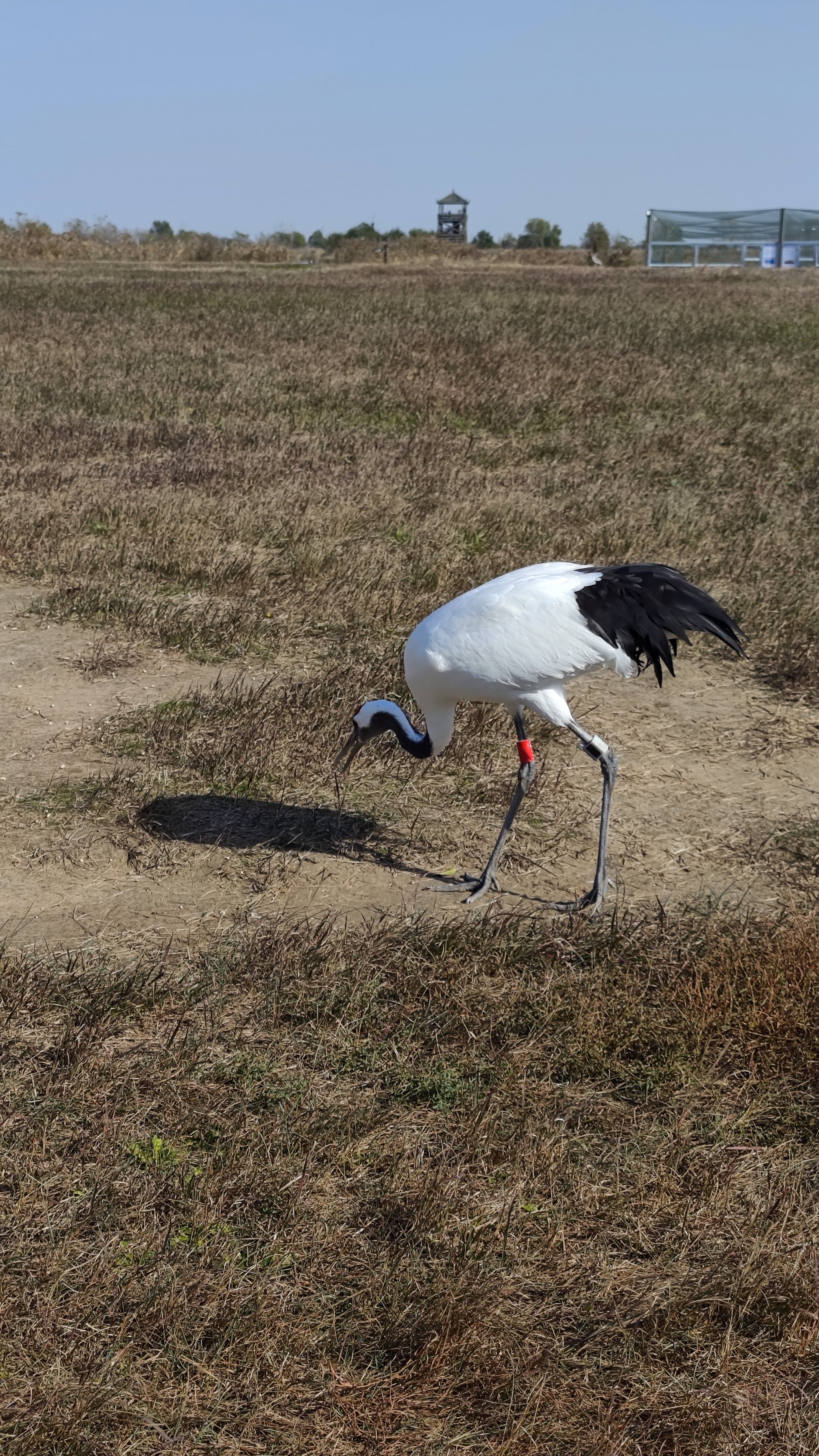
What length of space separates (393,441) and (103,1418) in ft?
32.7

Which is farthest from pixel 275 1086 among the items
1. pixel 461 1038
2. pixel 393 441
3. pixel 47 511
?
pixel 393 441

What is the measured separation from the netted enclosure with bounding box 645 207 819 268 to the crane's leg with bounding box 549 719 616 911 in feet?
146

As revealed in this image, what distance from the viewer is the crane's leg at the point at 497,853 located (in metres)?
5.01

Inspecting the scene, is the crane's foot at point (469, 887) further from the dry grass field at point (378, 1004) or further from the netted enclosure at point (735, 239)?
the netted enclosure at point (735, 239)

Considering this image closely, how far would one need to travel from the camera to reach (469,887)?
5.07 m

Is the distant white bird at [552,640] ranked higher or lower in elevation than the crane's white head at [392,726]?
higher

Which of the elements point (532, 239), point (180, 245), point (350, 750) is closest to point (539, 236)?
point (532, 239)

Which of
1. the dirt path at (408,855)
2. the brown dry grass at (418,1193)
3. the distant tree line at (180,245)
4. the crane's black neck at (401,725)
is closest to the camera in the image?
the brown dry grass at (418,1193)

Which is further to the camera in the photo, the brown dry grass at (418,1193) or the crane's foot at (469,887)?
the crane's foot at (469,887)

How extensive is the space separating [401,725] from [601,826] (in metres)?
0.92

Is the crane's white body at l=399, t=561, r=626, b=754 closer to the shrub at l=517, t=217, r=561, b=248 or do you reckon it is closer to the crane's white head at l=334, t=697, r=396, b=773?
the crane's white head at l=334, t=697, r=396, b=773

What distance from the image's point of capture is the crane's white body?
485 centimetres

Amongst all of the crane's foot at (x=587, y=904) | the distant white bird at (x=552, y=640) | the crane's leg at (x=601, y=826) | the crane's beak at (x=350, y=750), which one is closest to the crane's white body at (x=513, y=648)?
the distant white bird at (x=552, y=640)

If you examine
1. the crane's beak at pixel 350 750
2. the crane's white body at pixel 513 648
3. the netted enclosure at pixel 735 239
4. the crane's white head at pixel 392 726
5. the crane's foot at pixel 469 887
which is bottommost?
the crane's foot at pixel 469 887
